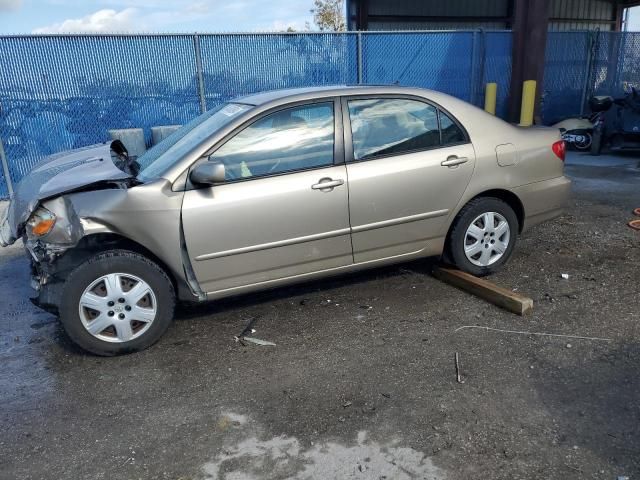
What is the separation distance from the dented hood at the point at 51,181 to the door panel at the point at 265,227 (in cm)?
68

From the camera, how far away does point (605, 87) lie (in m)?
13.7

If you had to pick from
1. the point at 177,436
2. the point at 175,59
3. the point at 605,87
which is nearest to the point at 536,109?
the point at 605,87

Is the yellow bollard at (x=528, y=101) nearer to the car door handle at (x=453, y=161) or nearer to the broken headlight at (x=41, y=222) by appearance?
the car door handle at (x=453, y=161)

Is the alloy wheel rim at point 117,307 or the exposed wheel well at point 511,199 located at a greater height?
the exposed wheel well at point 511,199

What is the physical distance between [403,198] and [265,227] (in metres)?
1.13

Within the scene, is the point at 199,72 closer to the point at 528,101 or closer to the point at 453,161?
the point at 453,161

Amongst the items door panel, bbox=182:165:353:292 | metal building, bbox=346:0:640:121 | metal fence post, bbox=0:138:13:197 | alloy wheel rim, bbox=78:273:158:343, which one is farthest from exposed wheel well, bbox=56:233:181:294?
metal building, bbox=346:0:640:121

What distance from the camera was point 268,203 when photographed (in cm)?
375

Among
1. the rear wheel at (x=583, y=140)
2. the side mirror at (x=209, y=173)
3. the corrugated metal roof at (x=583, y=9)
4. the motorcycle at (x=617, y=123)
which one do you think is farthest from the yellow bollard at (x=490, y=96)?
the side mirror at (x=209, y=173)

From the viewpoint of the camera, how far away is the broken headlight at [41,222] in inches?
138

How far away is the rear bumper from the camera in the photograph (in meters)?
4.68

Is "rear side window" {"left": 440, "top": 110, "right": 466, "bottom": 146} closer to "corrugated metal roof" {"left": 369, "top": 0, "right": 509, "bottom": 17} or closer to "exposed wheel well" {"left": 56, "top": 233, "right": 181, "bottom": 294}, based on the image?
"exposed wheel well" {"left": 56, "top": 233, "right": 181, "bottom": 294}

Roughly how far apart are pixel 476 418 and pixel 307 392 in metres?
0.97

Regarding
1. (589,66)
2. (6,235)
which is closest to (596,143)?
(589,66)
